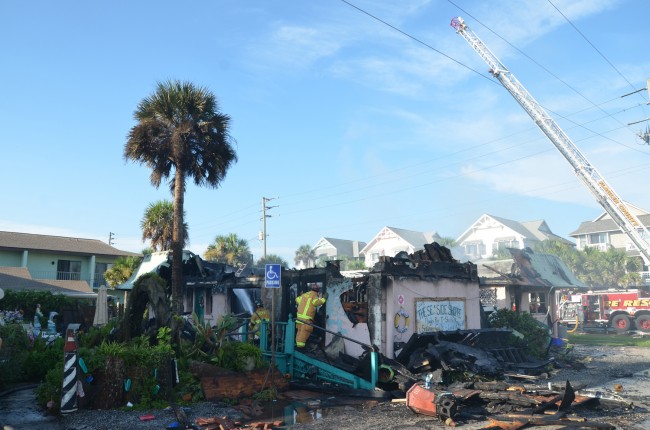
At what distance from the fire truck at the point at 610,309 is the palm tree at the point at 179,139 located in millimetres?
21610

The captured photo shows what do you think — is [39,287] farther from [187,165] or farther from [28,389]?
[28,389]

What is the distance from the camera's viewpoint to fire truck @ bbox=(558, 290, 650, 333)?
30141 mm

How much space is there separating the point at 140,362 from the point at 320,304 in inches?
189

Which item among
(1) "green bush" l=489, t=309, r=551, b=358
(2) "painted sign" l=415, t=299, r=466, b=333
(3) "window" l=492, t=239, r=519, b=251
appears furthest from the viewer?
(3) "window" l=492, t=239, r=519, b=251

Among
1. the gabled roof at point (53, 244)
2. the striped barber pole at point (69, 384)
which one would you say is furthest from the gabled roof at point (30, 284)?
the striped barber pole at point (69, 384)

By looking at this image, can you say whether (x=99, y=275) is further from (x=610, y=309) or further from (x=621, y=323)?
(x=621, y=323)

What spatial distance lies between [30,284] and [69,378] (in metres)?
26.1

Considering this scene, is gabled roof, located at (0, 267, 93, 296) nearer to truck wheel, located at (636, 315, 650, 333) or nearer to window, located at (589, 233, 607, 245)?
truck wheel, located at (636, 315, 650, 333)

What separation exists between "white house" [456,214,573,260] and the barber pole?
65.2 m

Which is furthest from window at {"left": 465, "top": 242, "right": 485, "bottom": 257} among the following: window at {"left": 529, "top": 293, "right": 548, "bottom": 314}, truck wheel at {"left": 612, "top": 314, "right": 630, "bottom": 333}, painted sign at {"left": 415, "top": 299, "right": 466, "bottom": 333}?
painted sign at {"left": 415, "top": 299, "right": 466, "bottom": 333}

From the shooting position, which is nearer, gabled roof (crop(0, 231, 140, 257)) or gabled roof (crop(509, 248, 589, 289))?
gabled roof (crop(509, 248, 589, 289))

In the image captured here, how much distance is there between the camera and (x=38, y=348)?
44.6 feet

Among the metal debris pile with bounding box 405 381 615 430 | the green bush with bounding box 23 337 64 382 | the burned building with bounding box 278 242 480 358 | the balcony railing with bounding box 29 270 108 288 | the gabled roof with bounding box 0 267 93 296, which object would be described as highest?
the balcony railing with bounding box 29 270 108 288

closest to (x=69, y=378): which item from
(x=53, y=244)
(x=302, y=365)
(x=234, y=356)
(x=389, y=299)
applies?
→ (x=234, y=356)
